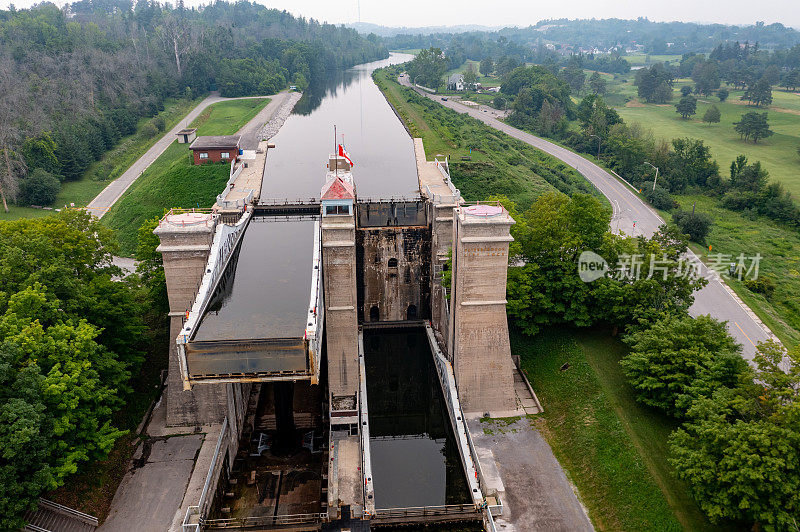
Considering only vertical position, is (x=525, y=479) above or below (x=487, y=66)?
below

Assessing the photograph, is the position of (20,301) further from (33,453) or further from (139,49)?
(139,49)

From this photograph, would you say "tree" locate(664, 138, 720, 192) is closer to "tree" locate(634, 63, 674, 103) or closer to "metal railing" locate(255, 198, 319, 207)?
"metal railing" locate(255, 198, 319, 207)

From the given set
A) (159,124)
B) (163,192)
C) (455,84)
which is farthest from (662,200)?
(455,84)

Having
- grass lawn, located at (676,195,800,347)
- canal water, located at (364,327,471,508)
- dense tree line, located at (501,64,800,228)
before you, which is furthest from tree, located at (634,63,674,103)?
canal water, located at (364,327,471,508)

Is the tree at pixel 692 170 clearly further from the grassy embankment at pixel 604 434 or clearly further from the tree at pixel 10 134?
the tree at pixel 10 134

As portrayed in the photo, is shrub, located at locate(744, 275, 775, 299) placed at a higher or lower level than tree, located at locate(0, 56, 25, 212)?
lower

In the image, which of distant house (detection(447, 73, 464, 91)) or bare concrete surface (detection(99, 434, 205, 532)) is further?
distant house (detection(447, 73, 464, 91))

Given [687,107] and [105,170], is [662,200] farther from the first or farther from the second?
[105,170]
